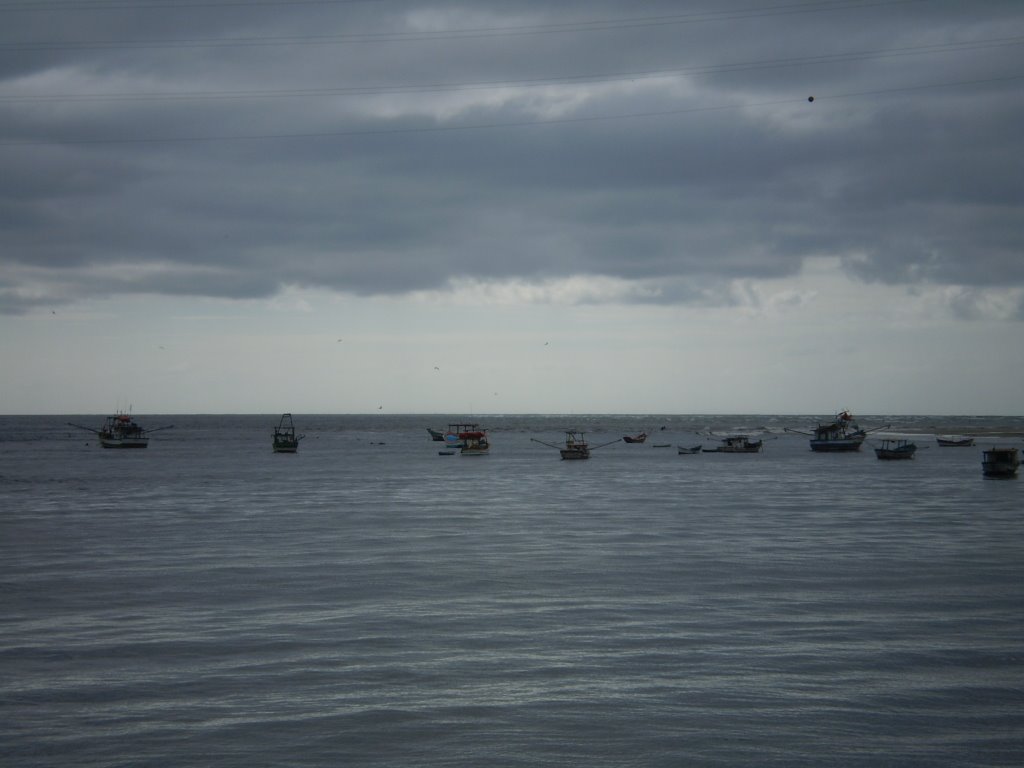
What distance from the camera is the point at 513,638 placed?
25.1 metres

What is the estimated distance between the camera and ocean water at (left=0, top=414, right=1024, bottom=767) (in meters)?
17.9

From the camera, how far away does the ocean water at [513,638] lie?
58.9ft

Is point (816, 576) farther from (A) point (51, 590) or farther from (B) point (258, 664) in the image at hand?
(A) point (51, 590)

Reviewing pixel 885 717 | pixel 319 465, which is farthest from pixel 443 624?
pixel 319 465

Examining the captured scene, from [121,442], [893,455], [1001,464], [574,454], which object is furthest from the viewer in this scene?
[121,442]

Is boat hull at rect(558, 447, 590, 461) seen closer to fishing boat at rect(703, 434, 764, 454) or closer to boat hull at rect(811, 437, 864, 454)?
fishing boat at rect(703, 434, 764, 454)

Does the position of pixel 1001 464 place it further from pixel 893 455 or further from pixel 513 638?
pixel 513 638

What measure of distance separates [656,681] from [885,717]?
4.50m

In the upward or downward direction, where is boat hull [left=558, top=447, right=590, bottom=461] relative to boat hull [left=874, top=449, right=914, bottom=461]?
downward

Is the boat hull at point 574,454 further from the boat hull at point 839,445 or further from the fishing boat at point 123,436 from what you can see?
the fishing boat at point 123,436

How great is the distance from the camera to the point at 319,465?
366ft

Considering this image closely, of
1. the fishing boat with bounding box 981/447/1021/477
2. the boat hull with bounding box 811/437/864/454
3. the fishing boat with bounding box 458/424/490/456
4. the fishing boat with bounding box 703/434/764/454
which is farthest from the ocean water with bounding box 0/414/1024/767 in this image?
the fishing boat with bounding box 703/434/764/454

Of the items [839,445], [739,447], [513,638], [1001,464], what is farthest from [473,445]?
[513,638]

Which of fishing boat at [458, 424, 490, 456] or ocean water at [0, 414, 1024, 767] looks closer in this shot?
ocean water at [0, 414, 1024, 767]
